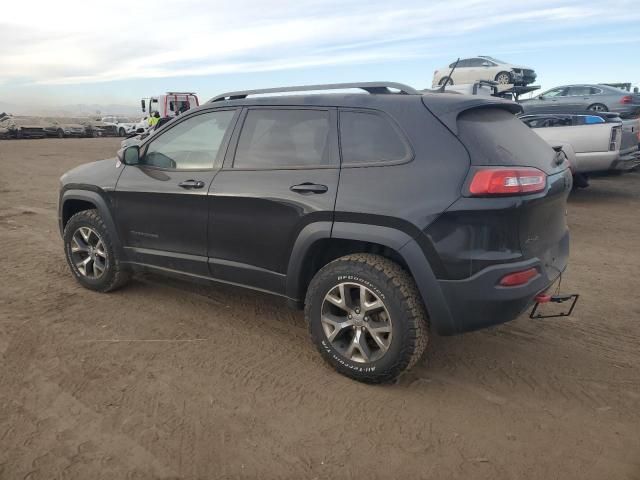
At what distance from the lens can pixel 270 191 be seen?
3.49 meters

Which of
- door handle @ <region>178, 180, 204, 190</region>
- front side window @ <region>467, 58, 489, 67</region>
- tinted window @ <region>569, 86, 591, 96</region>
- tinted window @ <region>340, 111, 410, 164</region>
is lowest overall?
door handle @ <region>178, 180, 204, 190</region>

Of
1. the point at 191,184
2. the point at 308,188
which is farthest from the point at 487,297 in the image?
the point at 191,184

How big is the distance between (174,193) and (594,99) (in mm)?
17446

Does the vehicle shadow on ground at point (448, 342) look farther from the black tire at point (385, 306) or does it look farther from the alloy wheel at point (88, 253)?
the alloy wheel at point (88, 253)

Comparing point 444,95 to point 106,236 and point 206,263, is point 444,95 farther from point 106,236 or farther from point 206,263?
point 106,236

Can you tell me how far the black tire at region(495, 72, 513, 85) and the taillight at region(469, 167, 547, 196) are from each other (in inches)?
827

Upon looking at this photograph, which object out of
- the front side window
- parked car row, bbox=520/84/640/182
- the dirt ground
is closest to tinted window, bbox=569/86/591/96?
the front side window

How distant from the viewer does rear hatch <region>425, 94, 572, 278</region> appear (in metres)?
2.91

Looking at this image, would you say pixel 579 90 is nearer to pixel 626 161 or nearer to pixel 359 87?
pixel 626 161

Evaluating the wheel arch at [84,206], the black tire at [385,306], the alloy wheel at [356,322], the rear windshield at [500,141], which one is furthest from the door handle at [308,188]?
the wheel arch at [84,206]

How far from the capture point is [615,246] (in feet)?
21.7

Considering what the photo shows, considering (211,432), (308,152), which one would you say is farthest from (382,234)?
(211,432)

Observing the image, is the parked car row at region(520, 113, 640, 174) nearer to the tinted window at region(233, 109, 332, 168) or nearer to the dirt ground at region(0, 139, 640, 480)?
the dirt ground at region(0, 139, 640, 480)

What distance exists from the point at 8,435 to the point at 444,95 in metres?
3.12
